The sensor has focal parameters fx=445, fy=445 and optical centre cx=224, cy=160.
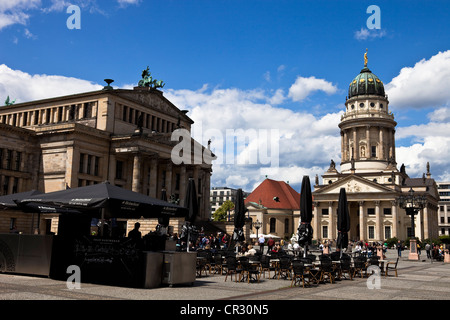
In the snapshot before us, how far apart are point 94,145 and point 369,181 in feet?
195

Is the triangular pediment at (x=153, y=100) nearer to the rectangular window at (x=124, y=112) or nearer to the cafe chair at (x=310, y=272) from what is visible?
the rectangular window at (x=124, y=112)

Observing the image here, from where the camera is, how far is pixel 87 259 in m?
14.9

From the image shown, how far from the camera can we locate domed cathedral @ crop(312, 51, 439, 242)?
294ft

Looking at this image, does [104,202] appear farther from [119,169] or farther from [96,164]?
[119,169]

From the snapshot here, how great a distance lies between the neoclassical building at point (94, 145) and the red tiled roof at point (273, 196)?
1808 inches

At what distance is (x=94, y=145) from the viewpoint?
50.9 meters

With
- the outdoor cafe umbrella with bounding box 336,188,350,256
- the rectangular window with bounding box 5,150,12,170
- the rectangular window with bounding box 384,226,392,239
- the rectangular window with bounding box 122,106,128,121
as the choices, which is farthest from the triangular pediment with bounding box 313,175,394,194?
the outdoor cafe umbrella with bounding box 336,188,350,256

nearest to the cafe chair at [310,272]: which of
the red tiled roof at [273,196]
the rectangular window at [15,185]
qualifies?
the rectangular window at [15,185]

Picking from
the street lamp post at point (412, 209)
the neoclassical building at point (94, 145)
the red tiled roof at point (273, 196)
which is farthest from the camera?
the red tiled roof at point (273, 196)

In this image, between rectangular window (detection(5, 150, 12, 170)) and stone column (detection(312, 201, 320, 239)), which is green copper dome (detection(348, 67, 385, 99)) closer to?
stone column (detection(312, 201, 320, 239))

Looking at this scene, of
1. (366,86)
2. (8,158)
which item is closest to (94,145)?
(8,158)

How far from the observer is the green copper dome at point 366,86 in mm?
103438
